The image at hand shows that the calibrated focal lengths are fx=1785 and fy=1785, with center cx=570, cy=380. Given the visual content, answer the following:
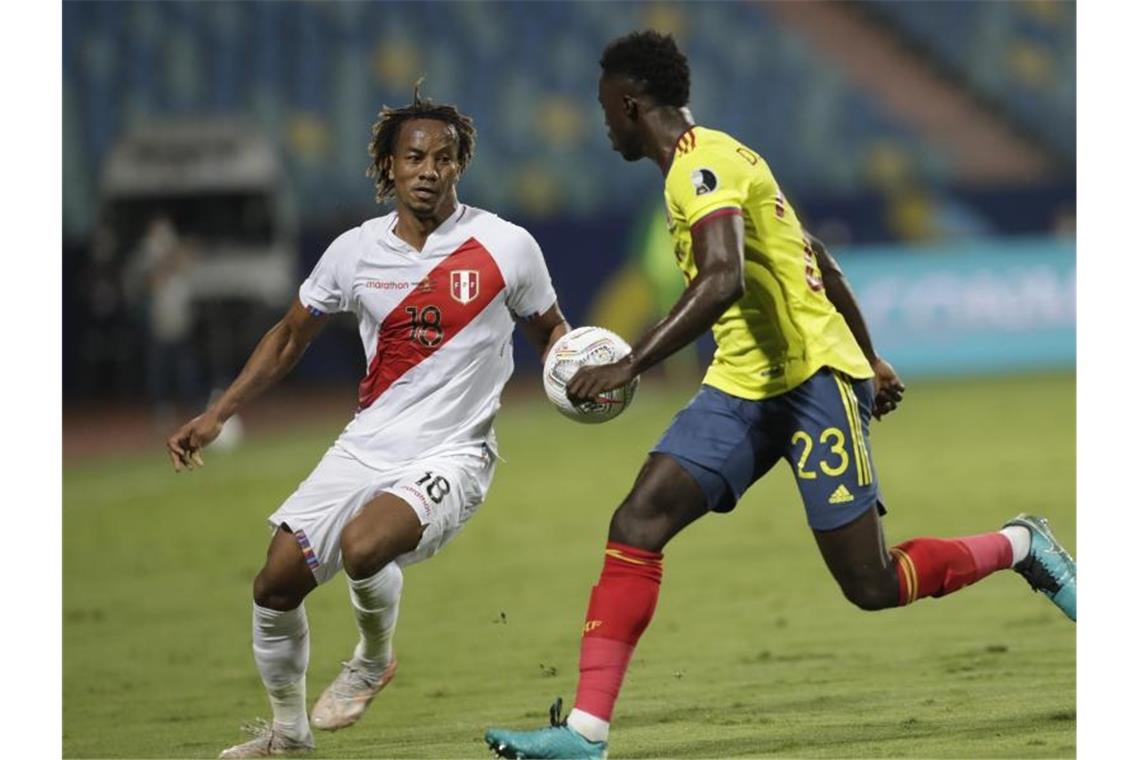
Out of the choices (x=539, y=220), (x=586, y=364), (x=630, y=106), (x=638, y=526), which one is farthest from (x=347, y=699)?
(x=539, y=220)

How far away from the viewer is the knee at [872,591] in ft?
17.3

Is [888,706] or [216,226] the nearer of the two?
[888,706]

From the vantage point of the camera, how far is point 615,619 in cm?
510

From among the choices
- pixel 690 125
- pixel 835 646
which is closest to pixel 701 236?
pixel 690 125

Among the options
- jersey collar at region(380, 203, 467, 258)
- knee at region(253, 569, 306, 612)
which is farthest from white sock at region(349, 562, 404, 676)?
jersey collar at region(380, 203, 467, 258)

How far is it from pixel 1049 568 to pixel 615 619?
158 centimetres

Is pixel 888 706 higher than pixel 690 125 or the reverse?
the reverse

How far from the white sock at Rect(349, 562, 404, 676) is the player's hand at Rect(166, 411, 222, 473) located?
Answer: 2.16ft

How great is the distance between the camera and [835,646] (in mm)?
7488

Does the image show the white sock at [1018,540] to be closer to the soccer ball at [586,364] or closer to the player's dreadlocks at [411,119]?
the soccer ball at [586,364]

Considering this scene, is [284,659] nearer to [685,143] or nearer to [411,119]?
[411,119]

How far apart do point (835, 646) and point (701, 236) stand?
3.08 meters

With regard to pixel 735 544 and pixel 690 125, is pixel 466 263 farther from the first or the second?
pixel 735 544

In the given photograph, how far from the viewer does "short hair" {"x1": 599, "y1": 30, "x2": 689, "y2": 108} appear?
518cm
